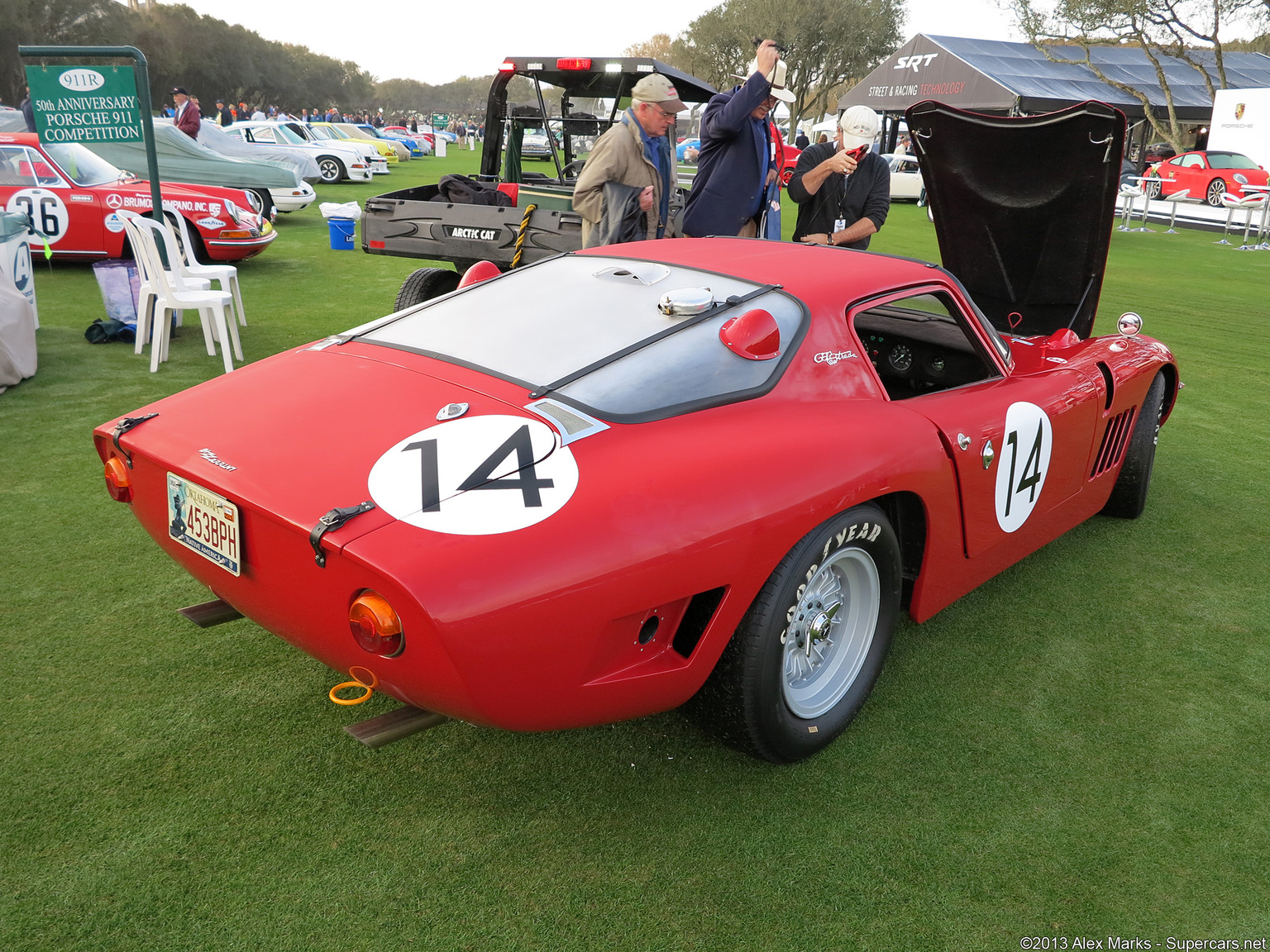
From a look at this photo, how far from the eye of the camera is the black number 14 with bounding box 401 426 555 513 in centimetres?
188

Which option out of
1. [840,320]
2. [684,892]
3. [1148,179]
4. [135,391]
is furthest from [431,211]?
[1148,179]

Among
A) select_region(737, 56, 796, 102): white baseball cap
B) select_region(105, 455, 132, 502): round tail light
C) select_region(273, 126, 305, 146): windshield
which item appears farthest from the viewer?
select_region(273, 126, 305, 146): windshield

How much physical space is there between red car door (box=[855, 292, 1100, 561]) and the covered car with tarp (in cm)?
883

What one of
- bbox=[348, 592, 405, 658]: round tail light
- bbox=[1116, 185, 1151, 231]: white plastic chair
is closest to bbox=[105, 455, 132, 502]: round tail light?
bbox=[348, 592, 405, 658]: round tail light

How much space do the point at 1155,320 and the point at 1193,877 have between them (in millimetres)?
8802

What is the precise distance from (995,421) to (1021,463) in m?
0.24

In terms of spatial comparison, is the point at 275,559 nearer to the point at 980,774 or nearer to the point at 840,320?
the point at 840,320

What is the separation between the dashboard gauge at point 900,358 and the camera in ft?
11.9

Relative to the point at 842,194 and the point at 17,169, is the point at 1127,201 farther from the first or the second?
the point at 17,169

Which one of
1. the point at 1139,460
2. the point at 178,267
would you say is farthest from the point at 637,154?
the point at 178,267

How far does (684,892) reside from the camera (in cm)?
200

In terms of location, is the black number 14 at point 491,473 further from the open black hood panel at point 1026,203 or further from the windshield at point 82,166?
the windshield at point 82,166

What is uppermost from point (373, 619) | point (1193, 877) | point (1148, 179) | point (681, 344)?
point (1148, 179)

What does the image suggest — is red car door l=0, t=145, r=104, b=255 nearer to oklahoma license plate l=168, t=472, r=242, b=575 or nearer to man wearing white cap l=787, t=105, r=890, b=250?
man wearing white cap l=787, t=105, r=890, b=250
